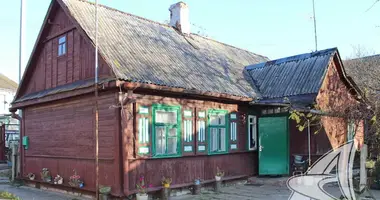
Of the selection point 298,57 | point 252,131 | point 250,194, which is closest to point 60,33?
point 252,131

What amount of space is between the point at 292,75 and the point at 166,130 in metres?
6.55

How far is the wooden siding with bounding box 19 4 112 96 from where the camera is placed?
417 inches

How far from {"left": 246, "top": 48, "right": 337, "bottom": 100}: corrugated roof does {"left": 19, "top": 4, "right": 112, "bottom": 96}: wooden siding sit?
21.9 ft

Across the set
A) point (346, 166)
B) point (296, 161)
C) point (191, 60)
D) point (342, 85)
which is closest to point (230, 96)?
point (191, 60)

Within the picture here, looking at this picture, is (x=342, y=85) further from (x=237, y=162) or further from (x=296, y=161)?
(x=237, y=162)

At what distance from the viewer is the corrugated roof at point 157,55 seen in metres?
10.2

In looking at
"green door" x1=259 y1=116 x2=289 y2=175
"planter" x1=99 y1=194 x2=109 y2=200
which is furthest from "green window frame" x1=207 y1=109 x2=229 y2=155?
"planter" x1=99 y1=194 x2=109 y2=200

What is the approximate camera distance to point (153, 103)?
32.7 ft

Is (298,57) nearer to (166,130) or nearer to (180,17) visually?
(180,17)

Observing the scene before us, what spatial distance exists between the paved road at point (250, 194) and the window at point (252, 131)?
72.3 inches

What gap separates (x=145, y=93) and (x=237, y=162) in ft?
15.0

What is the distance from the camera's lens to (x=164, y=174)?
399 inches

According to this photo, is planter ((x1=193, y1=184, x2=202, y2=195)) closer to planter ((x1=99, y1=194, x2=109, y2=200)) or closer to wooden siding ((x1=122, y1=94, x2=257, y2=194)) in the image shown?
wooden siding ((x1=122, y1=94, x2=257, y2=194))

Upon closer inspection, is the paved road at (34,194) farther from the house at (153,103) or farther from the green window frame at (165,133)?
the green window frame at (165,133)
